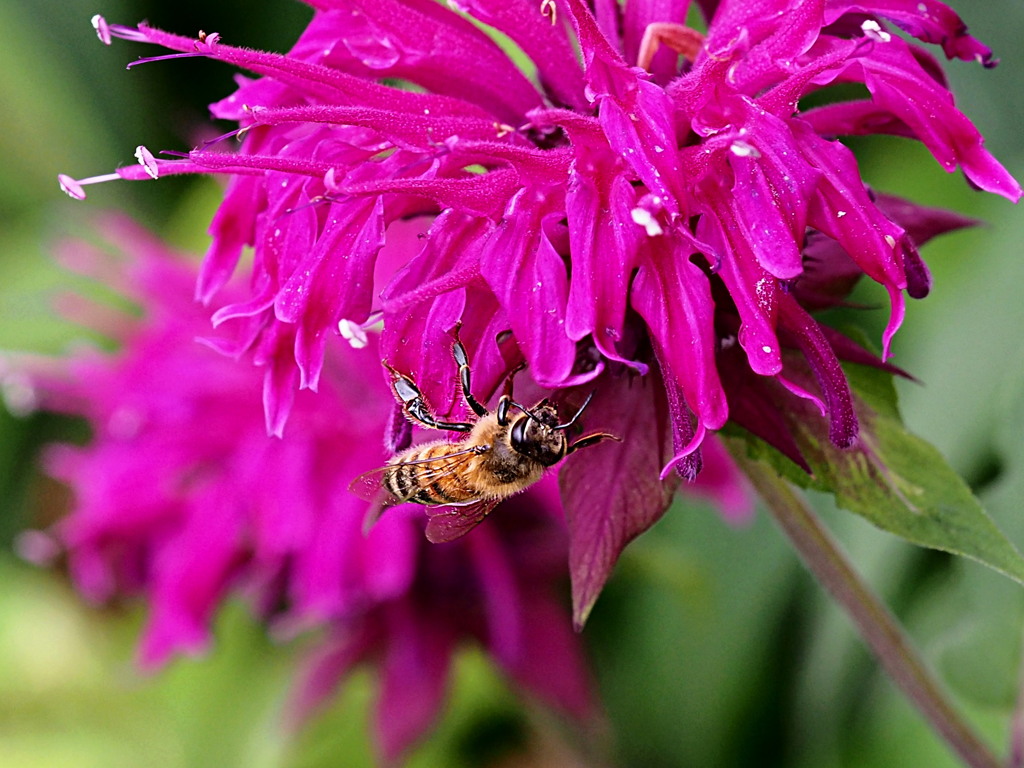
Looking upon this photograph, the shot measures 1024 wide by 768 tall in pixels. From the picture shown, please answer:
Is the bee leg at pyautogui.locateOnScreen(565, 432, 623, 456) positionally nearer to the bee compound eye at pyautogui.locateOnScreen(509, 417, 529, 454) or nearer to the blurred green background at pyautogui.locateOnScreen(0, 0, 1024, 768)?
the bee compound eye at pyautogui.locateOnScreen(509, 417, 529, 454)

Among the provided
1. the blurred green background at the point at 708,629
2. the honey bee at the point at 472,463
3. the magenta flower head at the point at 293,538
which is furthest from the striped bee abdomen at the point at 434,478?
the blurred green background at the point at 708,629

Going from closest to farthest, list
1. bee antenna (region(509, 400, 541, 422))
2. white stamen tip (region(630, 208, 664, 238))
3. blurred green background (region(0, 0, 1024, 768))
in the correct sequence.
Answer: white stamen tip (region(630, 208, 664, 238)), bee antenna (region(509, 400, 541, 422)), blurred green background (region(0, 0, 1024, 768))

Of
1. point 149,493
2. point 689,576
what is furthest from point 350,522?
point 689,576

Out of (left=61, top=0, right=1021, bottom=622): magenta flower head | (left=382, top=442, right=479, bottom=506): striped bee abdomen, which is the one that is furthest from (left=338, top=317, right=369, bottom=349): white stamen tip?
(left=382, top=442, right=479, bottom=506): striped bee abdomen

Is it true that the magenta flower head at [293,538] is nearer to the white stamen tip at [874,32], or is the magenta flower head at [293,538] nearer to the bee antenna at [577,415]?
the bee antenna at [577,415]

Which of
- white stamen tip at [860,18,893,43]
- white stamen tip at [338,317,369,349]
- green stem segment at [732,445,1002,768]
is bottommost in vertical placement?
green stem segment at [732,445,1002,768]

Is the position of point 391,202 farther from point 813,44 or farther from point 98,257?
point 98,257
